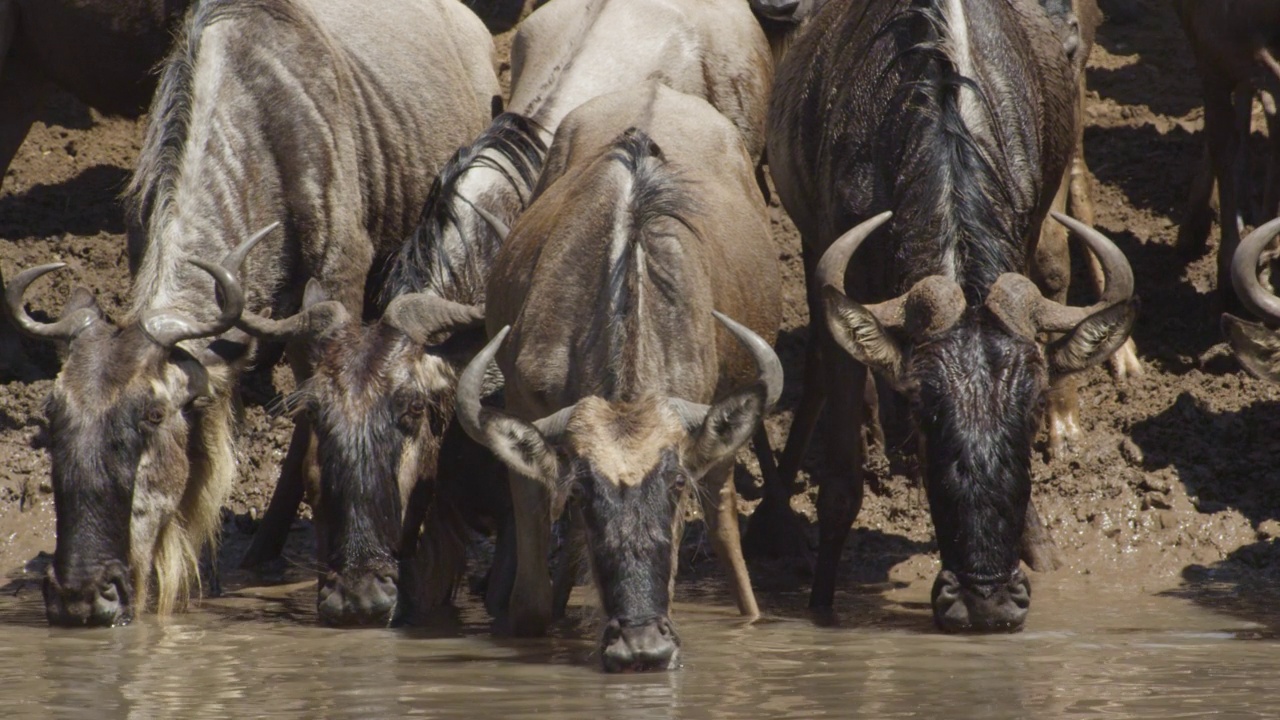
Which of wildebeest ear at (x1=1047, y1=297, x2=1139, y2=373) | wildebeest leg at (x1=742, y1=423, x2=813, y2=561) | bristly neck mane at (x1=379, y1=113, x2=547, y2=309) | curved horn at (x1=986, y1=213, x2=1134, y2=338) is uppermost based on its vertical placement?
bristly neck mane at (x1=379, y1=113, x2=547, y2=309)

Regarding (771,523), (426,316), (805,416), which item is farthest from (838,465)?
(426,316)

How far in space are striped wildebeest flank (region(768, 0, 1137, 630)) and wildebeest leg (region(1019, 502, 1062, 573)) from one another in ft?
3.31

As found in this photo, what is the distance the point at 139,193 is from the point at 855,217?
303 cm

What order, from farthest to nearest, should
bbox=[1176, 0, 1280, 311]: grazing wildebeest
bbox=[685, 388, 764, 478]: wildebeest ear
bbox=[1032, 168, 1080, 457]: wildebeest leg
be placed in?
bbox=[1176, 0, 1280, 311]: grazing wildebeest, bbox=[1032, 168, 1080, 457]: wildebeest leg, bbox=[685, 388, 764, 478]: wildebeest ear

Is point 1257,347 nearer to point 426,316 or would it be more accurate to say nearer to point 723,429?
point 723,429

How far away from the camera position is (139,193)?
8.28 m

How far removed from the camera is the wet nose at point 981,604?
21.1ft

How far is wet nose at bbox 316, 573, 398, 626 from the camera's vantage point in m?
6.99

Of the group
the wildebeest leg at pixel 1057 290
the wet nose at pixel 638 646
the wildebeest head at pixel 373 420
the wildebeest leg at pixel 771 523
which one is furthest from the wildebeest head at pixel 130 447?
the wildebeest leg at pixel 1057 290

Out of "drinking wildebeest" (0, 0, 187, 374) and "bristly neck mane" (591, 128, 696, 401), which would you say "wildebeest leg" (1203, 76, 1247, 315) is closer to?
"bristly neck mane" (591, 128, 696, 401)

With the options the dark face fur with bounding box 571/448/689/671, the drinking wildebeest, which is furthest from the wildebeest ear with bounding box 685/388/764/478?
the drinking wildebeest

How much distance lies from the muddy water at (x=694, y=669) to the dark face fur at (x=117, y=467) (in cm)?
18

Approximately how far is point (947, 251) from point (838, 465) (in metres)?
1.08

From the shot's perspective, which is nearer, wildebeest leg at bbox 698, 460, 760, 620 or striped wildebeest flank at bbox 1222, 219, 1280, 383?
striped wildebeest flank at bbox 1222, 219, 1280, 383
